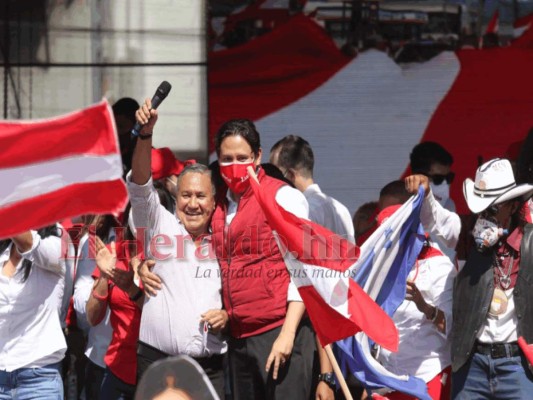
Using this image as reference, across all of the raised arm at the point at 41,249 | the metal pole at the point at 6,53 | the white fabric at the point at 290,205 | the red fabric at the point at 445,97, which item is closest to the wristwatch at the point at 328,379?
the white fabric at the point at 290,205

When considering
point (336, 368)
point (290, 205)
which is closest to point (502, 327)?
point (336, 368)

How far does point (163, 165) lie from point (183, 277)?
134 cm

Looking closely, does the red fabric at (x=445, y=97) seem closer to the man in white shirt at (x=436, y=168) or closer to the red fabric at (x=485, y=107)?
the red fabric at (x=485, y=107)

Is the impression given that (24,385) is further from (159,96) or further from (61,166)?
(61,166)

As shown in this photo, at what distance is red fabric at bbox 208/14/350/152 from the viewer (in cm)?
864

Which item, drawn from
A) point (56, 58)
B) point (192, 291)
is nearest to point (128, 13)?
point (56, 58)

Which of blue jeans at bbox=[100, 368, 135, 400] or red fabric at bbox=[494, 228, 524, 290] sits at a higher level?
red fabric at bbox=[494, 228, 524, 290]

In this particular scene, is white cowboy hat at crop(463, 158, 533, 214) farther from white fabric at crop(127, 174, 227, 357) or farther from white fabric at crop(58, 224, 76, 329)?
white fabric at crop(58, 224, 76, 329)

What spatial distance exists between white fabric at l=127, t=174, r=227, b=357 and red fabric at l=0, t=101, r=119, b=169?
117 centimetres

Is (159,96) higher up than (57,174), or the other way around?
(159,96)

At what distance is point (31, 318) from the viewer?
6254 mm

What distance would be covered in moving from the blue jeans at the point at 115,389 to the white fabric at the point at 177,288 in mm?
496

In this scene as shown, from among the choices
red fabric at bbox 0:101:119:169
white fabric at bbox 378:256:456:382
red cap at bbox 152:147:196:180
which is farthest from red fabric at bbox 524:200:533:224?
red fabric at bbox 0:101:119:169

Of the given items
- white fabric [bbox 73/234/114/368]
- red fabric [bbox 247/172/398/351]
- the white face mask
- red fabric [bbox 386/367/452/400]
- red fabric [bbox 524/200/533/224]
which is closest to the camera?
red fabric [bbox 247/172/398/351]
